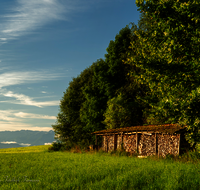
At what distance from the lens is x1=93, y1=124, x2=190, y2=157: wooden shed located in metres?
18.6

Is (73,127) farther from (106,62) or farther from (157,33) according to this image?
(157,33)

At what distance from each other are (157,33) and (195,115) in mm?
6082

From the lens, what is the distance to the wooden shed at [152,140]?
18586 millimetres

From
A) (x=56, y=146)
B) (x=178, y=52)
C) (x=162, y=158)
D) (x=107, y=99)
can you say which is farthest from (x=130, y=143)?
(x=56, y=146)

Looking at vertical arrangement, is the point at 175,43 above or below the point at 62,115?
above

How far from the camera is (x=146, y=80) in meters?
16.7

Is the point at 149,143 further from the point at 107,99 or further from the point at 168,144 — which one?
the point at 107,99

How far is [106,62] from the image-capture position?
3856cm

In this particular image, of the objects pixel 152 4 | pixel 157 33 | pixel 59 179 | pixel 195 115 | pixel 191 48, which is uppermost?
pixel 152 4

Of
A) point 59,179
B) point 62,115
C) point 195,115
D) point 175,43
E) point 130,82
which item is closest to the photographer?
point 59,179

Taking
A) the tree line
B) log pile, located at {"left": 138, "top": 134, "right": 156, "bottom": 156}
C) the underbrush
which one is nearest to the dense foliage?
the tree line

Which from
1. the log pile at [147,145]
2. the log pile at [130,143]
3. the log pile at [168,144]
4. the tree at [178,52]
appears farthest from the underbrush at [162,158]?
the tree at [178,52]

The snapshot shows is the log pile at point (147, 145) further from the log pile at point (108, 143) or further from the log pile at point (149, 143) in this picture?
Result: the log pile at point (108, 143)

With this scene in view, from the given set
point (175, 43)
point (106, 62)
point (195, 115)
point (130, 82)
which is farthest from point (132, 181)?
point (106, 62)
